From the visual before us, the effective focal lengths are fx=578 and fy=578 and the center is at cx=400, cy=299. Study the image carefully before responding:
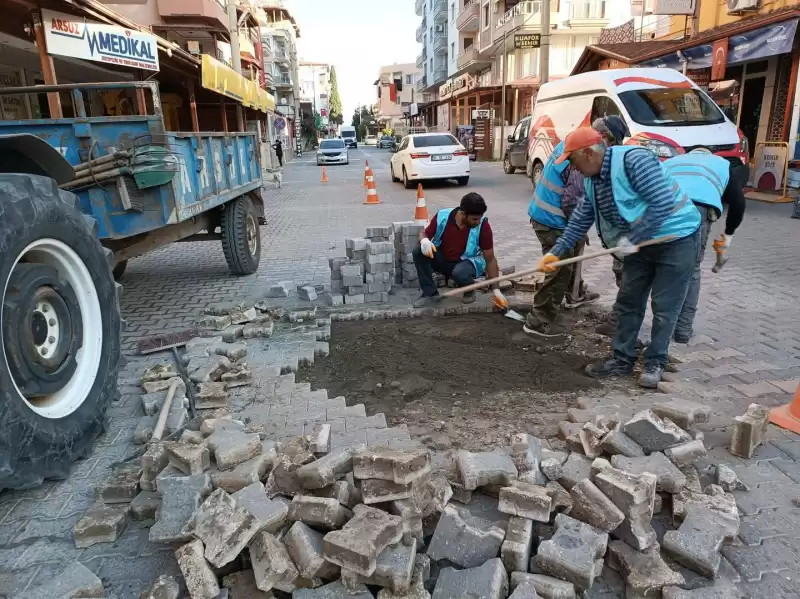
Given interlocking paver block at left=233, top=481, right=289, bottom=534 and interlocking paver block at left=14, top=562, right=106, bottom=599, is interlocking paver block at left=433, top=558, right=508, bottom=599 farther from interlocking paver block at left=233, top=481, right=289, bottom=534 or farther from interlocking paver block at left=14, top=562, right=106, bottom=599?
interlocking paver block at left=14, top=562, right=106, bottom=599

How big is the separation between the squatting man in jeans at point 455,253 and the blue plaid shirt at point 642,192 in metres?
1.74

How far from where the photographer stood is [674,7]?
643 inches

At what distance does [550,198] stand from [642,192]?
52.1 inches

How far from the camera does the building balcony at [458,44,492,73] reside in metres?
40.8

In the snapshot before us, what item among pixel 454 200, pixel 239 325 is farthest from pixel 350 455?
pixel 454 200

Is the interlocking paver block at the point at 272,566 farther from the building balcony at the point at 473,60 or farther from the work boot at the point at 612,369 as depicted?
the building balcony at the point at 473,60

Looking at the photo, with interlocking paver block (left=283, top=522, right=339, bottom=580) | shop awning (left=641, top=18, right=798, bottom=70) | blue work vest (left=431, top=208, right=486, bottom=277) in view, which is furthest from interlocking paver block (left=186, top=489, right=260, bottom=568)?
shop awning (left=641, top=18, right=798, bottom=70)

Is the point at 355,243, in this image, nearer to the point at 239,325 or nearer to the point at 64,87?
the point at 239,325

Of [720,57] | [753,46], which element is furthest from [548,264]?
[720,57]

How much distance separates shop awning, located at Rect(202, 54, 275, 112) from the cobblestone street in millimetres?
2538

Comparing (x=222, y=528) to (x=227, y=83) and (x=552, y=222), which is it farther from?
(x=227, y=83)

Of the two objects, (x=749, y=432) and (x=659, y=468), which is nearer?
(x=659, y=468)

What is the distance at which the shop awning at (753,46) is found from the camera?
11727 millimetres

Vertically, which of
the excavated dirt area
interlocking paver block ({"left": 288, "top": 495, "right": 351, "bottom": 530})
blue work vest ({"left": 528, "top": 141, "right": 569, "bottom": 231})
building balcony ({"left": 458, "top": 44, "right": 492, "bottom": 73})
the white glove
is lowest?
the excavated dirt area
